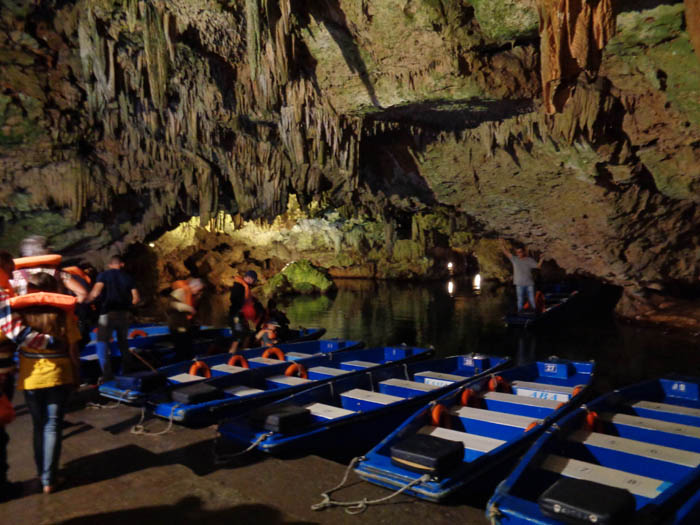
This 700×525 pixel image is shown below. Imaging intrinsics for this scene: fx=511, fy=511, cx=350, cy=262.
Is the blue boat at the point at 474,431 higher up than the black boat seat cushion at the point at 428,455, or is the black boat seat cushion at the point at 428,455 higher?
the black boat seat cushion at the point at 428,455

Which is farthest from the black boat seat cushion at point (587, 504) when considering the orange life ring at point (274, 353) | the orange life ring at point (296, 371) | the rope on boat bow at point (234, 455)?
the orange life ring at point (274, 353)

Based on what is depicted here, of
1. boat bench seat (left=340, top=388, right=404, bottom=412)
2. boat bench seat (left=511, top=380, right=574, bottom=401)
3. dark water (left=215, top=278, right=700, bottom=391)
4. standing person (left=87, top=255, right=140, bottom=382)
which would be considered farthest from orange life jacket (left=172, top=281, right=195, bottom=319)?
dark water (left=215, top=278, right=700, bottom=391)

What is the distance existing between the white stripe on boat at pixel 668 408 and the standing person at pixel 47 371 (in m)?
5.07

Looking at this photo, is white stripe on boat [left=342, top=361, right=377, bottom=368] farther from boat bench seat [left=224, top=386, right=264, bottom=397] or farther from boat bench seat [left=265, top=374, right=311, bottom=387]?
boat bench seat [left=224, top=386, right=264, bottom=397]

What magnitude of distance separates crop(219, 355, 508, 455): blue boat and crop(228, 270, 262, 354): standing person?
286 cm

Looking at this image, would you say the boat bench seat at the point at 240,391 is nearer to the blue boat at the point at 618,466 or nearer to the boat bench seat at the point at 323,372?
the boat bench seat at the point at 323,372

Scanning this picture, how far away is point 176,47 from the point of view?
25.5ft

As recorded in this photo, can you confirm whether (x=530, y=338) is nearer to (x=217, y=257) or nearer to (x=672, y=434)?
(x=672, y=434)

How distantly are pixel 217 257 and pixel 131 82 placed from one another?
17546 mm

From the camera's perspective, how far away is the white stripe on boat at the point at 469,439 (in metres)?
4.18

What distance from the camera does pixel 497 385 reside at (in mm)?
5766

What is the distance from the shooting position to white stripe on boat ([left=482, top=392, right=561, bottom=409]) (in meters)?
5.12

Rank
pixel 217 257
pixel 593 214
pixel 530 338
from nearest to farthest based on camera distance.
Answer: pixel 593 214, pixel 530 338, pixel 217 257

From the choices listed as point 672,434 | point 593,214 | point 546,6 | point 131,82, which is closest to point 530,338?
point 593,214
